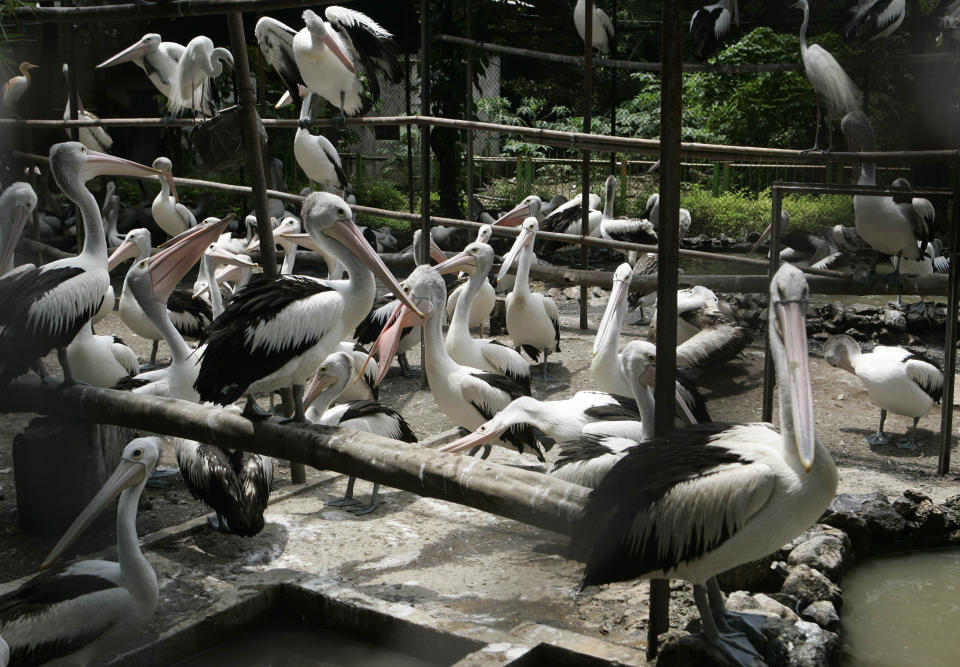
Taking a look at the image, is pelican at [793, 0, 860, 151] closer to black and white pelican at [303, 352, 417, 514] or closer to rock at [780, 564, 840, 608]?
black and white pelican at [303, 352, 417, 514]

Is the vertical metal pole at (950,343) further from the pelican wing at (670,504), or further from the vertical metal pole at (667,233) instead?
the pelican wing at (670,504)

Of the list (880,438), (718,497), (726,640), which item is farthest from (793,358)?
(880,438)

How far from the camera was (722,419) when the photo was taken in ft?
21.5

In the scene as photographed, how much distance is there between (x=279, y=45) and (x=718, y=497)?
7.25 metres

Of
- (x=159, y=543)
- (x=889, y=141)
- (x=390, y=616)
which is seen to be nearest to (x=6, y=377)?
(x=159, y=543)

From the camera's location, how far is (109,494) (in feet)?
12.0

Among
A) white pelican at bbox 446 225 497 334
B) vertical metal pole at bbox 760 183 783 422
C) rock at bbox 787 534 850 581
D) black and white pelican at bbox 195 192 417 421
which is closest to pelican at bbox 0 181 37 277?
black and white pelican at bbox 195 192 417 421

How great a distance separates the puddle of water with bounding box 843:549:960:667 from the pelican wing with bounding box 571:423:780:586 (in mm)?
1192

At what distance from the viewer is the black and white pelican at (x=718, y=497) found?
257 centimetres

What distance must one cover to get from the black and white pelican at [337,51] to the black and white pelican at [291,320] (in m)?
4.27

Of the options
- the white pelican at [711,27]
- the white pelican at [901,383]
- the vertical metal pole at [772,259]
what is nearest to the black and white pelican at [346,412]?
the vertical metal pole at [772,259]

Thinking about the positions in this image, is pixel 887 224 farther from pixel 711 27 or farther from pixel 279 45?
pixel 279 45

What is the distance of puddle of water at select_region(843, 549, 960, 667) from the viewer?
3.43m

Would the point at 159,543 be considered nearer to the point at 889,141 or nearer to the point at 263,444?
the point at 263,444
